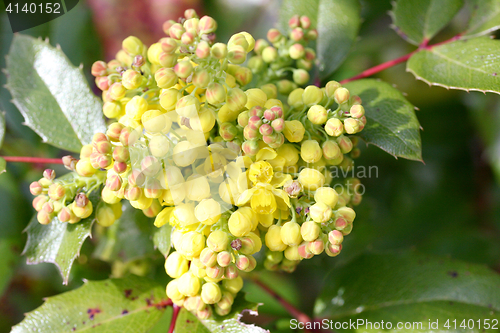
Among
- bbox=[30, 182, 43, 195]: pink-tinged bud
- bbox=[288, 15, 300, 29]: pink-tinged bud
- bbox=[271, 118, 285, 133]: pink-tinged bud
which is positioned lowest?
bbox=[30, 182, 43, 195]: pink-tinged bud

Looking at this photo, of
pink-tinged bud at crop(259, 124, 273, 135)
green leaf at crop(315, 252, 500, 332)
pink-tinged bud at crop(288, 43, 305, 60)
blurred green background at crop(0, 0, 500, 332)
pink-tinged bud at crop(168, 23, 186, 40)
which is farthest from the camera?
blurred green background at crop(0, 0, 500, 332)

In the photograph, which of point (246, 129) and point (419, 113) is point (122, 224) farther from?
point (419, 113)

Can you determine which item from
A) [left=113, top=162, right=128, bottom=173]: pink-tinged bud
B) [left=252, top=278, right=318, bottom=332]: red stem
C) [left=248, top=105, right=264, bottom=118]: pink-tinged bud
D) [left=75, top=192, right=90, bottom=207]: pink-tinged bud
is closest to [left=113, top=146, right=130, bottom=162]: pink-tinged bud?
[left=113, top=162, right=128, bottom=173]: pink-tinged bud

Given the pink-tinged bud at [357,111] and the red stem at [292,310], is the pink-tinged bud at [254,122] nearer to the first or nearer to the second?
the pink-tinged bud at [357,111]

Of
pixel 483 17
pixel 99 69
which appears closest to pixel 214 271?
pixel 99 69

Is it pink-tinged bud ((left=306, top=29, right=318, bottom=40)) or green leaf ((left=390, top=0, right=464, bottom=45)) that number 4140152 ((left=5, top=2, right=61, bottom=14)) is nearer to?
pink-tinged bud ((left=306, top=29, right=318, bottom=40))
